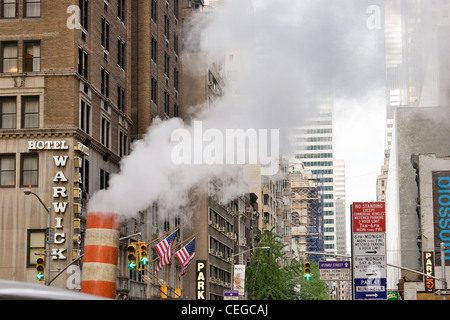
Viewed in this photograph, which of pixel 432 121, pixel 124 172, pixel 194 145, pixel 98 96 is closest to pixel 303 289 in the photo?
pixel 432 121

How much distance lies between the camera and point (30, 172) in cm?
4800

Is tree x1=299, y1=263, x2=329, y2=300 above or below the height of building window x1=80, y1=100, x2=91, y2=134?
below

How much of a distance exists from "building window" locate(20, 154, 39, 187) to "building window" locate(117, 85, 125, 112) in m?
13.8

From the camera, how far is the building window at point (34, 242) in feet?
152

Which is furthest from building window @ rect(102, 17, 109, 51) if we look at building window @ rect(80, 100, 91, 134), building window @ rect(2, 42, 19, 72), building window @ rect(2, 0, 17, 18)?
building window @ rect(2, 42, 19, 72)

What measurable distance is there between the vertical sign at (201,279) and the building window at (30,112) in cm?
4247

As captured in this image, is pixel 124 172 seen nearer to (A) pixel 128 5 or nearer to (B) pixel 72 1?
(B) pixel 72 1

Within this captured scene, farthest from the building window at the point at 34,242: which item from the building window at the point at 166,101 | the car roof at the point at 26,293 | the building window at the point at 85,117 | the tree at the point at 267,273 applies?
the car roof at the point at 26,293

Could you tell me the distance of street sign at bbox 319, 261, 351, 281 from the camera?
46.2 m

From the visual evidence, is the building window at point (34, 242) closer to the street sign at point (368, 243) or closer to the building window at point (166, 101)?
the street sign at point (368, 243)

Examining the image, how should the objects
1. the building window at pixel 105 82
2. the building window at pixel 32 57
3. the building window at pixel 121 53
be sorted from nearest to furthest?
the building window at pixel 32 57
the building window at pixel 105 82
the building window at pixel 121 53

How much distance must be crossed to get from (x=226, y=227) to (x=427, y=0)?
88754 mm

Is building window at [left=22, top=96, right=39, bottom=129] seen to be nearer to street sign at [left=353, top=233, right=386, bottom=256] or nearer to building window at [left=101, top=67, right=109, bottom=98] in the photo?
building window at [left=101, top=67, right=109, bottom=98]

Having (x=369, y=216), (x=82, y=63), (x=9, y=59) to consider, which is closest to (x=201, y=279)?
(x=82, y=63)
